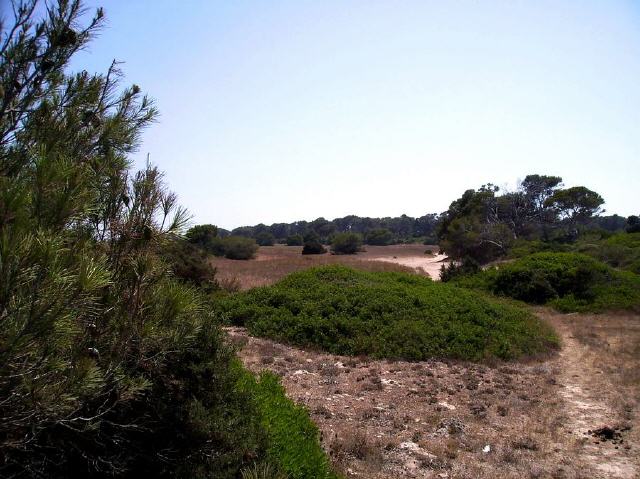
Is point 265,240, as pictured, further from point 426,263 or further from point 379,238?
point 426,263

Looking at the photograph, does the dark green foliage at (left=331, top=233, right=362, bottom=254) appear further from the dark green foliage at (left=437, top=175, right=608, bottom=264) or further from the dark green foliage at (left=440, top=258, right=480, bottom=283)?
the dark green foliage at (left=440, top=258, right=480, bottom=283)

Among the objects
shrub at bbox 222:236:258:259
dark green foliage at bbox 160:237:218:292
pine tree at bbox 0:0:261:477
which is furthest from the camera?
shrub at bbox 222:236:258:259

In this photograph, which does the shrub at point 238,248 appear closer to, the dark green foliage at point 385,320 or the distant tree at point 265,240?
the dark green foliage at point 385,320

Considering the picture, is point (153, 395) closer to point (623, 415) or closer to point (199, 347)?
point (199, 347)

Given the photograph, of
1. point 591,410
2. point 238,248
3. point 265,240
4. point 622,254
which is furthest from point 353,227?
point 591,410

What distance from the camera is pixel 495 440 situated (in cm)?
659

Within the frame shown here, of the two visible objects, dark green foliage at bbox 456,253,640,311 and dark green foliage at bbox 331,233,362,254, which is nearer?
dark green foliage at bbox 456,253,640,311

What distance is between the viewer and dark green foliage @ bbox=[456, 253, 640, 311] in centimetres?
1747

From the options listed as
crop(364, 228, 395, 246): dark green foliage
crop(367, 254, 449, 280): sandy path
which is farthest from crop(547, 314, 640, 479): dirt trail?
crop(364, 228, 395, 246): dark green foliage

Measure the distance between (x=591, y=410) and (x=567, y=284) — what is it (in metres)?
12.4

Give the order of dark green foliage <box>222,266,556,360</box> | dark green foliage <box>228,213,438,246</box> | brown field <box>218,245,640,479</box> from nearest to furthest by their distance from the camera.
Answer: brown field <box>218,245,640,479</box> < dark green foliage <box>222,266,556,360</box> < dark green foliage <box>228,213,438,246</box>

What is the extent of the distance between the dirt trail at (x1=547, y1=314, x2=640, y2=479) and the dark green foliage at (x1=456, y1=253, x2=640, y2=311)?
555 cm

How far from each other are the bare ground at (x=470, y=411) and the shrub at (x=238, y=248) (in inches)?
1086

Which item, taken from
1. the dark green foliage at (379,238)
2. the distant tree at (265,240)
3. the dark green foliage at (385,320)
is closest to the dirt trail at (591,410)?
the dark green foliage at (385,320)
